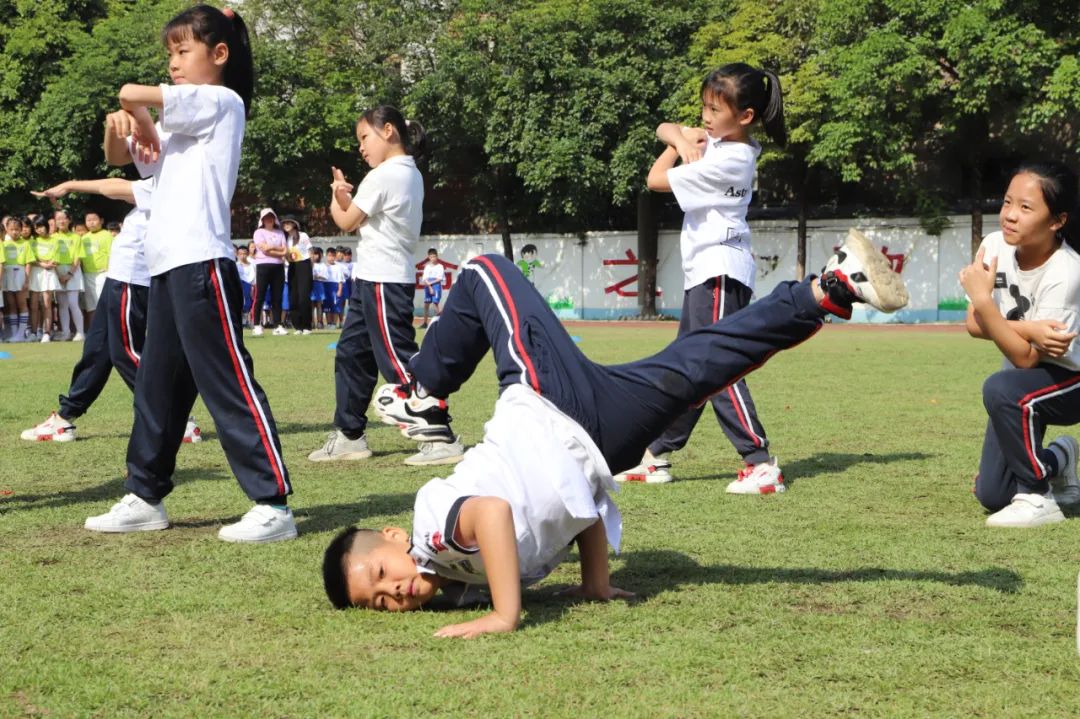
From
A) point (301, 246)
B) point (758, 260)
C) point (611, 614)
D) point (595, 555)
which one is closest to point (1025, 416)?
point (595, 555)

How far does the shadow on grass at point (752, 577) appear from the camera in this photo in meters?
4.19

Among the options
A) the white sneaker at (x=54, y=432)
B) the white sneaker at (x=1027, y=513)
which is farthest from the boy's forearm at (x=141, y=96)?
the white sneaker at (x=54, y=432)

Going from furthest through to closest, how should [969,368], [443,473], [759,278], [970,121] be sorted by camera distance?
[759,278] → [970,121] → [969,368] → [443,473]

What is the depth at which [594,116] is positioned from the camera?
30.7 metres

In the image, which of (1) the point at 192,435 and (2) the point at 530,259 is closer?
(1) the point at 192,435

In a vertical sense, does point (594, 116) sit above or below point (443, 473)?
above

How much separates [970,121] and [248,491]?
27.1 m

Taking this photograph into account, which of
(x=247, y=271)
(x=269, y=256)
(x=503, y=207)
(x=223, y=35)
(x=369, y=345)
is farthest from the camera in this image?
(x=503, y=207)

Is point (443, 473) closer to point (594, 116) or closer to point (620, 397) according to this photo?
point (620, 397)

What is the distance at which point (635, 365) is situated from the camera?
4.09 m

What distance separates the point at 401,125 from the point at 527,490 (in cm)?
454

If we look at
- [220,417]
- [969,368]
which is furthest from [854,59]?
[220,417]

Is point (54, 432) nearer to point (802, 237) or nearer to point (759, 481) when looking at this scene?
point (759, 481)

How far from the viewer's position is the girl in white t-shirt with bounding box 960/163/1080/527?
542 centimetres
